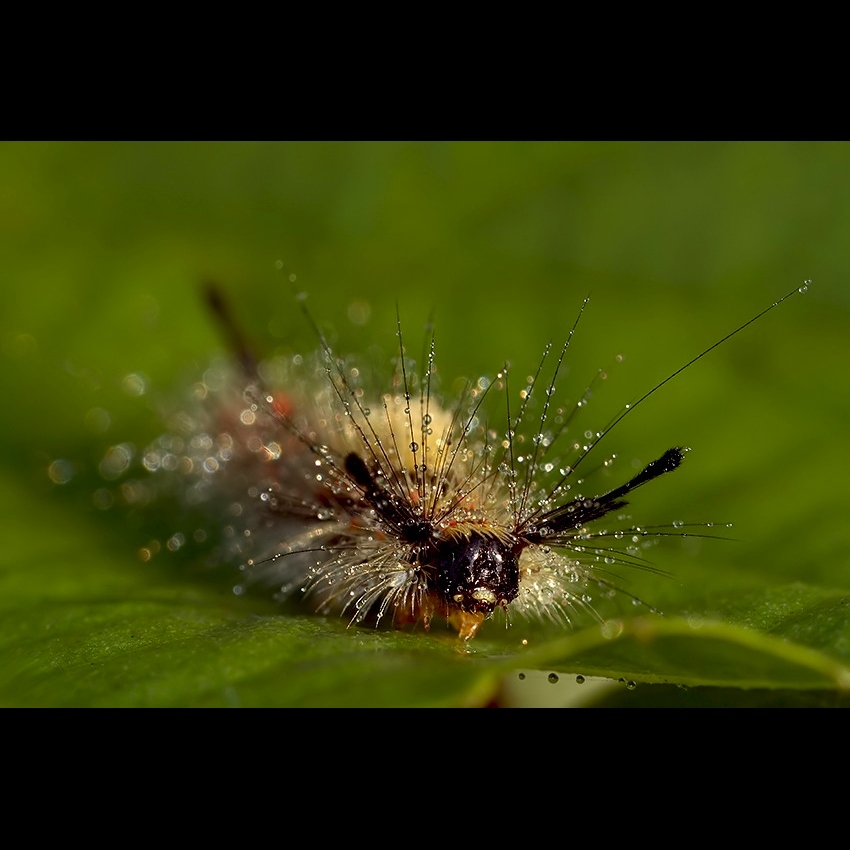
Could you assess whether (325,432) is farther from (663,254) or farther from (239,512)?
(663,254)

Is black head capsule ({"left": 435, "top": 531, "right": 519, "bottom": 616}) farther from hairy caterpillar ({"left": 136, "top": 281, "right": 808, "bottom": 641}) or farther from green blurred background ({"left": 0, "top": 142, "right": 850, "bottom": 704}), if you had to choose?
green blurred background ({"left": 0, "top": 142, "right": 850, "bottom": 704})

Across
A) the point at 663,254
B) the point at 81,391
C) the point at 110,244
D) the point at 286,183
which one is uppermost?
the point at 286,183

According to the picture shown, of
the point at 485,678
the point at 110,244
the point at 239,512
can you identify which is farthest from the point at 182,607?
the point at 110,244

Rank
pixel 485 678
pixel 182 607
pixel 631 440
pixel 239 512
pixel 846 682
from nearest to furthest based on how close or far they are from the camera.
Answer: pixel 846 682, pixel 485 678, pixel 182 607, pixel 631 440, pixel 239 512

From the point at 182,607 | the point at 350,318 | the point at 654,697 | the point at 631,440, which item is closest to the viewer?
the point at 654,697

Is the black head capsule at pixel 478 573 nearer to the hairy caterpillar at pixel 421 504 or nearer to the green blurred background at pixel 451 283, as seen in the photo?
the hairy caterpillar at pixel 421 504

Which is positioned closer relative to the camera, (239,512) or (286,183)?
(239,512)

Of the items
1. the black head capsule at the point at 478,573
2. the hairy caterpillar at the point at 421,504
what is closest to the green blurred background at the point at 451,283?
the hairy caterpillar at the point at 421,504
